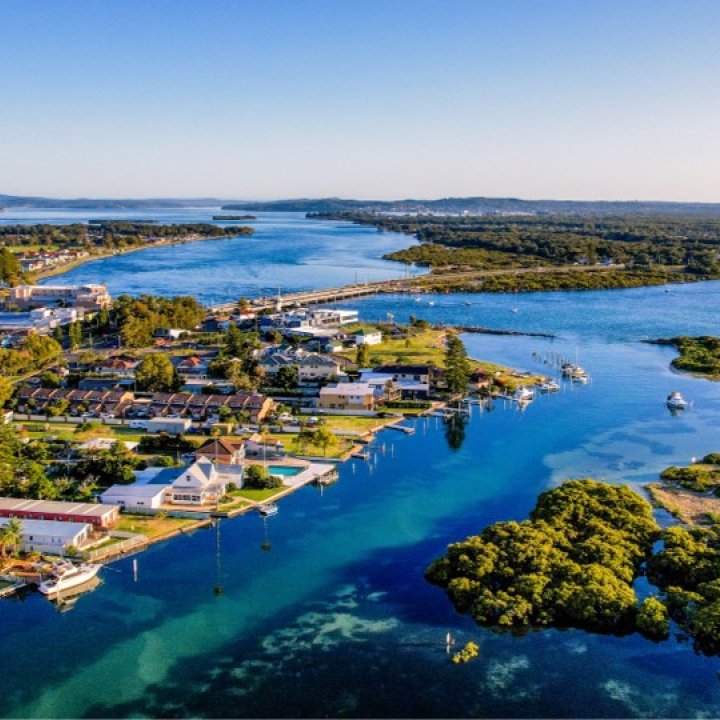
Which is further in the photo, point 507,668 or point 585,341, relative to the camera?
point 585,341

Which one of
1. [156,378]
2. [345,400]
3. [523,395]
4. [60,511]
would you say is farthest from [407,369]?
[60,511]

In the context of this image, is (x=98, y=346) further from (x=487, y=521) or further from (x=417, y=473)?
(x=487, y=521)

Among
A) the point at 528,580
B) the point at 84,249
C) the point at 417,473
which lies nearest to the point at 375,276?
the point at 84,249

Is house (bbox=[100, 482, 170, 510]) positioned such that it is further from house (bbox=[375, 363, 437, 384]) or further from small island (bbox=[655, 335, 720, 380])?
small island (bbox=[655, 335, 720, 380])

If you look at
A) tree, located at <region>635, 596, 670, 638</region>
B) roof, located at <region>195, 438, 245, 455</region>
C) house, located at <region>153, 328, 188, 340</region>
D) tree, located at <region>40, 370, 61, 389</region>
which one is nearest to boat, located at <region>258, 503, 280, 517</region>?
roof, located at <region>195, 438, 245, 455</region>

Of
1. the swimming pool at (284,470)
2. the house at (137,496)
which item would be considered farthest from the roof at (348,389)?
the house at (137,496)

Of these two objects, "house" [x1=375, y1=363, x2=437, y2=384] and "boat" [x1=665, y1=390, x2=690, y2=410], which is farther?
"house" [x1=375, y1=363, x2=437, y2=384]

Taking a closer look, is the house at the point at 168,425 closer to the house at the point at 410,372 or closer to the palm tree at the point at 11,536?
the palm tree at the point at 11,536
